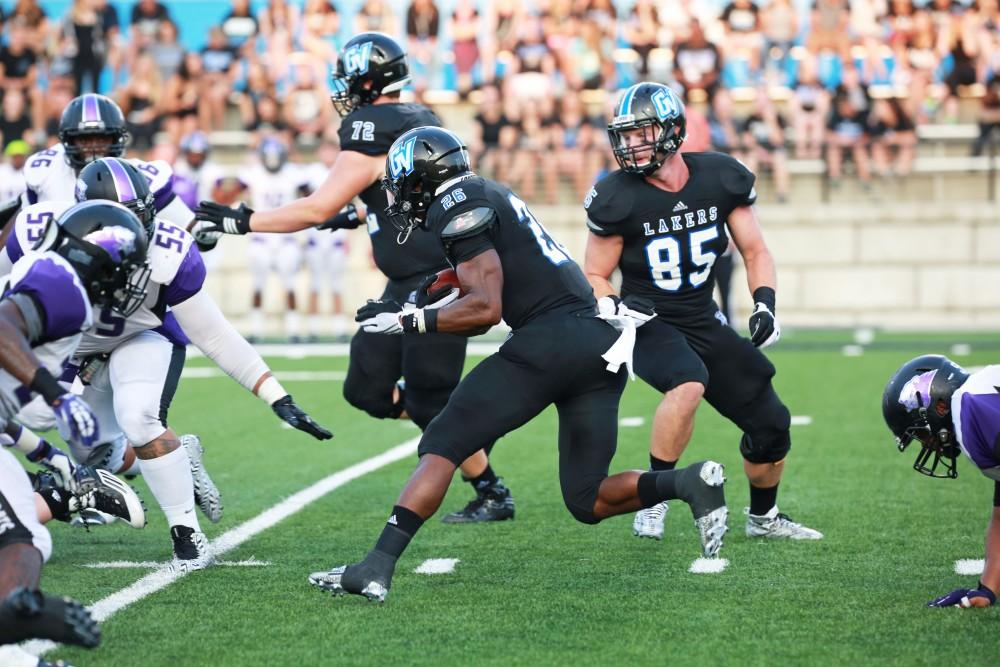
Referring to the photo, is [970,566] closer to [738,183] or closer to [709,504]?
[709,504]

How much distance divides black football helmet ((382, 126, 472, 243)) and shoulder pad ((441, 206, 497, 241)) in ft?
0.74

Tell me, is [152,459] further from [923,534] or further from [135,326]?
[923,534]

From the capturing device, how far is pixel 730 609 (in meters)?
4.61

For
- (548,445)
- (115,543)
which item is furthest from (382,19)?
(115,543)

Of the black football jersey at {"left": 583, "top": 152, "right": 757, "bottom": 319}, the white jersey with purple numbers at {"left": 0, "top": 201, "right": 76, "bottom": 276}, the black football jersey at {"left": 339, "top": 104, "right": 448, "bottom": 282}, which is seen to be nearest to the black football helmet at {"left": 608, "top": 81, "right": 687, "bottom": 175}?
the black football jersey at {"left": 583, "top": 152, "right": 757, "bottom": 319}

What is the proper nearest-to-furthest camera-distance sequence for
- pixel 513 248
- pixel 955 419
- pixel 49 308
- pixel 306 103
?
pixel 49 308 < pixel 955 419 < pixel 513 248 < pixel 306 103

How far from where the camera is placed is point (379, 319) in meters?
4.80

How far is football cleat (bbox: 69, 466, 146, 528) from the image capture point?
16.6 feet

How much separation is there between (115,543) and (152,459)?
0.77 meters

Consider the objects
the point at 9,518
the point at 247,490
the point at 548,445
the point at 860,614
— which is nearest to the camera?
the point at 9,518

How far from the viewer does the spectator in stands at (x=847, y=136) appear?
16531mm

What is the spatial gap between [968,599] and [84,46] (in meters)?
14.8

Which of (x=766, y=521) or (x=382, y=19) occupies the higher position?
(x=382, y=19)

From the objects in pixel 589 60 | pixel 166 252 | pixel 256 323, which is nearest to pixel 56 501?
pixel 166 252
